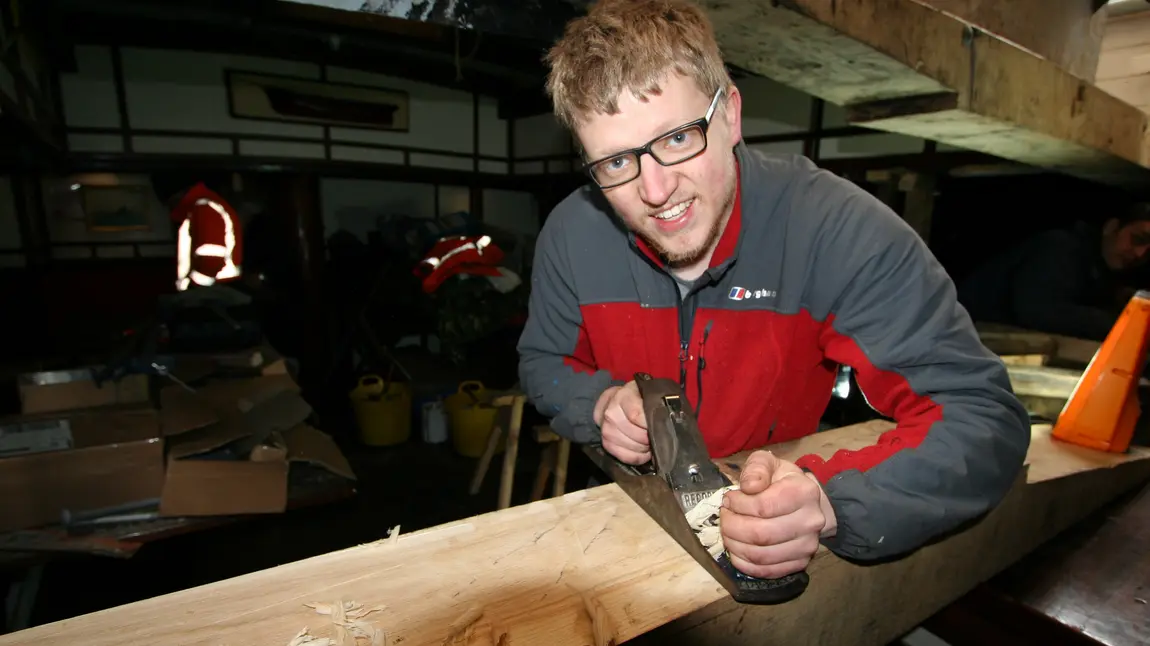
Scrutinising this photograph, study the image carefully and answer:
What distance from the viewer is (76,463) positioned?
9.05 feet

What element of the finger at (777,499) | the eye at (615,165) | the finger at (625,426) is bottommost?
the finger at (625,426)

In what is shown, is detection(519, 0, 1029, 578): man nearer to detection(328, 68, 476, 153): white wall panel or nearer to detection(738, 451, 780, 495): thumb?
detection(738, 451, 780, 495): thumb

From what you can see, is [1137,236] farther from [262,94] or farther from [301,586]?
[262,94]

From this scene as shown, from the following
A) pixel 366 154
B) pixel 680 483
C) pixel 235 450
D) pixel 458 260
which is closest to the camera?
pixel 680 483

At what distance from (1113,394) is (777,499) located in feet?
6.54

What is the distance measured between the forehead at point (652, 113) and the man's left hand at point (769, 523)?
0.77m

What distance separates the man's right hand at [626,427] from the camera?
4.16 feet

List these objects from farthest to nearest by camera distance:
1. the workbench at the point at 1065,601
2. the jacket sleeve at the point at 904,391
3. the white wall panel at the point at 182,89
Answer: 1. the white wall panel at the point at 182,89
2. the workbench at the point at 1065,601
3. the jacket sleeve at the point at 904,391

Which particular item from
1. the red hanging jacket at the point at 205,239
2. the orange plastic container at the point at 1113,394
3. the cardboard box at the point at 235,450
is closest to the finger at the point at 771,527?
the orange plastic container at the point at 1113,394

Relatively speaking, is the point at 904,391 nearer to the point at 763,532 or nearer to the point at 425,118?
the point at 763,532

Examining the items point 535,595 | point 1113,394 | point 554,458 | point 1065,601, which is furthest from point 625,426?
point 554,458

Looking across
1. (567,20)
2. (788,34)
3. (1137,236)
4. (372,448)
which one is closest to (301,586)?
(567,20)

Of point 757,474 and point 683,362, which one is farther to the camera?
point 683,362

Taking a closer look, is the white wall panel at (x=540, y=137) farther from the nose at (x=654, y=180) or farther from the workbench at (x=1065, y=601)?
the workbench at (x=1065, y=601)
